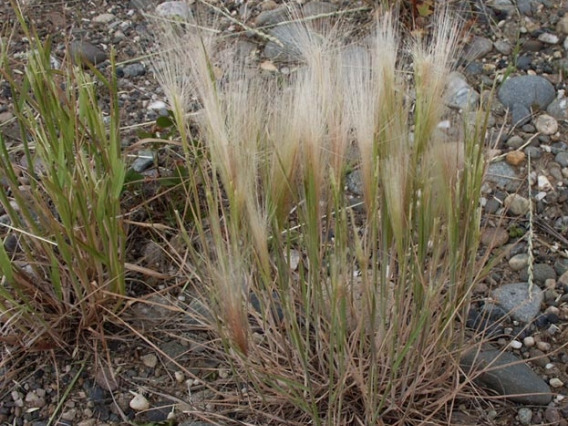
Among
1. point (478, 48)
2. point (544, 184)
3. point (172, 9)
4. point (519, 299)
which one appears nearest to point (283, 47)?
point (172, 9)

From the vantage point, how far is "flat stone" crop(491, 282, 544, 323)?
1.79 meters

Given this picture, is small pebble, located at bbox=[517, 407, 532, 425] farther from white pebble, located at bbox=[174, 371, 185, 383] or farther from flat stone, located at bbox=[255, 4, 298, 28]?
flat stone, located at bbox=[255, 4, 298, 28]

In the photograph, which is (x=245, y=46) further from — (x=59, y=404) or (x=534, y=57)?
(x=59, y=404)

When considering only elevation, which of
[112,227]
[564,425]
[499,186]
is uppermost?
[112,227]

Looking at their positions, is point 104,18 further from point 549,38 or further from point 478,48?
point 549,38

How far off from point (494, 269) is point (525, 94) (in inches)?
25.4

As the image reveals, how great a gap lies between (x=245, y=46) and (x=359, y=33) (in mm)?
353

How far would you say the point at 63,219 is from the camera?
62.7 inches

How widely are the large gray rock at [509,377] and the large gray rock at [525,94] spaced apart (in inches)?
32.4

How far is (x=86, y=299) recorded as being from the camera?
69.6 inches

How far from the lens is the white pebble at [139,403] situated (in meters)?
1.69

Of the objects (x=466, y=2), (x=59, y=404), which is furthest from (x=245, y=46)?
(x=59, y=404)

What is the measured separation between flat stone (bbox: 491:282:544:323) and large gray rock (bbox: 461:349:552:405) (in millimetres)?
118

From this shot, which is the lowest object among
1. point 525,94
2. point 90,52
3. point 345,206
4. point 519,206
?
point 519,206
